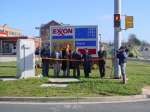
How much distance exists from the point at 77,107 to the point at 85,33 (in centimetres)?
1800

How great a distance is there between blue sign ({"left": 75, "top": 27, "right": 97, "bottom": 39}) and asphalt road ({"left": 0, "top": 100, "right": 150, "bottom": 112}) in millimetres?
16665

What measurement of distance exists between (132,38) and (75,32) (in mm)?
133204

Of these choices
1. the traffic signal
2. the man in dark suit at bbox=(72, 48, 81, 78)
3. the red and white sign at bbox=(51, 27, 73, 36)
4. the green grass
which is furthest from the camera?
the red and white sign at bbox=(51, 27, 73, 36)

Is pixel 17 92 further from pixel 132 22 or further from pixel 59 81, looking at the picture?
pixel 132 22

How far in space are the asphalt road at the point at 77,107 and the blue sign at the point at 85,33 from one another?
1667 centimetres

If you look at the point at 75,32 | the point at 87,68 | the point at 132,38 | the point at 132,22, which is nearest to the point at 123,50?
the point at 132,22

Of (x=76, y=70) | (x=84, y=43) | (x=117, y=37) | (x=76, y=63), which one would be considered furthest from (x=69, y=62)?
(x=84, y=43)

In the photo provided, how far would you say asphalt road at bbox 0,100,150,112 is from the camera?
14180 mm

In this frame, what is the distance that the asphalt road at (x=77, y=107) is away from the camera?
14180mm

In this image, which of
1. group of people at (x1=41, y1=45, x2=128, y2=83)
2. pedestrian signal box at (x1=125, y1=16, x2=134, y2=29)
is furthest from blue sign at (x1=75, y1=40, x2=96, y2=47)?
pedestrian signal box at (x1=125, y1=16, x2=134, y2=29)

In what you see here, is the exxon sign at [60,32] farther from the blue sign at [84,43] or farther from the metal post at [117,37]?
the metal post at [117,37]

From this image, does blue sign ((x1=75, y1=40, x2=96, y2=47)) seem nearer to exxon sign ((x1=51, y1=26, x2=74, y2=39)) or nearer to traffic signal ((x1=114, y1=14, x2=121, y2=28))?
exxon sign ((x1=51, y1=26, x2=74, y2=39))

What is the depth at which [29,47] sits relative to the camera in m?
22.5

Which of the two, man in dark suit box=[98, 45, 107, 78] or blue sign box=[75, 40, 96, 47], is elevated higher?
blue sign box=[75, 40, 96, 47]
